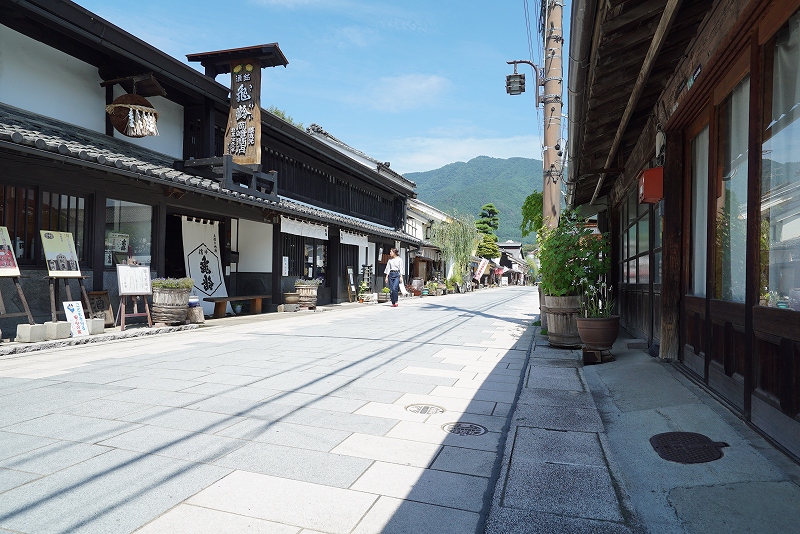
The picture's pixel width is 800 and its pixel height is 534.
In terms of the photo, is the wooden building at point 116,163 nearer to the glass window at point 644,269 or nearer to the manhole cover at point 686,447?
the manhole cover at point 686,447

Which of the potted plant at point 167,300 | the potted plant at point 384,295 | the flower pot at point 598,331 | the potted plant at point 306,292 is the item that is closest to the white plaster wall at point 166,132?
the potted plant at point 167,300

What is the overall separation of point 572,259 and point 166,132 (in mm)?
9532

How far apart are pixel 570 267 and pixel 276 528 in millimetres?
6128

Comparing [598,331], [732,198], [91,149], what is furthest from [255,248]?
[732,198]

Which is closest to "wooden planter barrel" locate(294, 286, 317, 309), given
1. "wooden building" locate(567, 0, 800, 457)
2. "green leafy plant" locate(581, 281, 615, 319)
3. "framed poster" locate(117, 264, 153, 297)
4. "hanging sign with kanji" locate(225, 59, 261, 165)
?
"hanging sign with kanji" locate(225, 59, 261, 165)

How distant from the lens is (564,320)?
25.1 feet

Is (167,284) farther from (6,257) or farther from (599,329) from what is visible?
(599,329)

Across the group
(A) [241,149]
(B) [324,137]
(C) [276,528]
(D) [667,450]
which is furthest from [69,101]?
(B) [324,137]

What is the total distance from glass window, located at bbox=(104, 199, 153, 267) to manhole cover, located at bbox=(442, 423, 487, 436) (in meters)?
8.27

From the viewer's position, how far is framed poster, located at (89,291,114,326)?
29.3ft

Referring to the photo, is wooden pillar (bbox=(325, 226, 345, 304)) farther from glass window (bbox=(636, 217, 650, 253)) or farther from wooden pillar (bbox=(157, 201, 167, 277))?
glass window (bbox=(636, 217, 650, 253))

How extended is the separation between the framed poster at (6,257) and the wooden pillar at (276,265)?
25.3 ft

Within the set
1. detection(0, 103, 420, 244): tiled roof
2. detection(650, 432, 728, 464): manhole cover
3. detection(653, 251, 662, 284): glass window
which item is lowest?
detection(650, 432, 728, 464): manhole cover

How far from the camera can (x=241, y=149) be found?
38.9 ft
